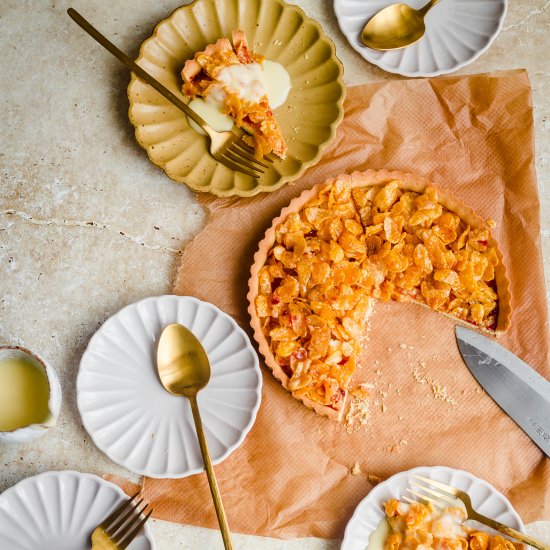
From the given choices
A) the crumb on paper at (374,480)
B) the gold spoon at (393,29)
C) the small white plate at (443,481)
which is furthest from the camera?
the gold spoon at (393,29)

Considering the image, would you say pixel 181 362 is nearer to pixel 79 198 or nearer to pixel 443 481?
pixel 79 198

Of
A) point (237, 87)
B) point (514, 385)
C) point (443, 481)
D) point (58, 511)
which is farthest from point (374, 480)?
point (237, 87)

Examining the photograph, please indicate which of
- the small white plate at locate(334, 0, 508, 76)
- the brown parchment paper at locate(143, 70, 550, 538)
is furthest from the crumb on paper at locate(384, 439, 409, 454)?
the small white plate at locate(334, 0, 508, 76)

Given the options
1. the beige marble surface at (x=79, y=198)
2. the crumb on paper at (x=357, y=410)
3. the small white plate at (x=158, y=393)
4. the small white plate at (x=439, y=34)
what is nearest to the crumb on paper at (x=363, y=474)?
the crumb on paper at (x=357, y=410)

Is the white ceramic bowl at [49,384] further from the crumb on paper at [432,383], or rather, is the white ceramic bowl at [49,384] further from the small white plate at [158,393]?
the crumb on paper at [432,383]

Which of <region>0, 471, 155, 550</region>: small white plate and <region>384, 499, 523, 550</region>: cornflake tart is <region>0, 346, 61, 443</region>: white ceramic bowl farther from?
<region>384, 499, 523, 550</region>: cornflake tart

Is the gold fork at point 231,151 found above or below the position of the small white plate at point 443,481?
above

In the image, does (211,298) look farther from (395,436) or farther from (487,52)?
(487,52)
